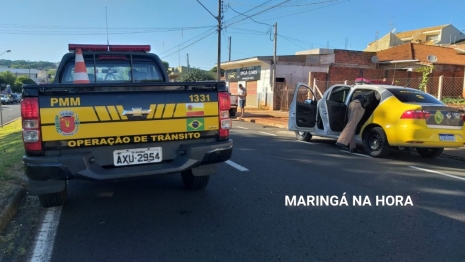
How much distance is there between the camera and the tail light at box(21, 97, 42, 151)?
3.41 meters

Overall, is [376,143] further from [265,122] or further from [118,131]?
[265,122]

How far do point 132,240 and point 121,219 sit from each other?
64cm

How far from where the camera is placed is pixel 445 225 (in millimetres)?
3885

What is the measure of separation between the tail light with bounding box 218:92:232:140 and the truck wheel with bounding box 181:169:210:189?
0.89 meters

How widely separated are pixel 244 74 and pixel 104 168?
26820 mm

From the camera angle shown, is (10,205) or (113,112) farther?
(10,205)

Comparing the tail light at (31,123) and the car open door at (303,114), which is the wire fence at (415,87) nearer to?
the car open door at (303,114)

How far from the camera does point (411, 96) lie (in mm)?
7629

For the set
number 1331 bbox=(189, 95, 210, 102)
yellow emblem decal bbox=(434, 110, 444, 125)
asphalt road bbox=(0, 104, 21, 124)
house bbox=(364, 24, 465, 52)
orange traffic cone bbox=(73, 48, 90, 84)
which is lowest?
asphalt road bbox=(0, 104, 21, 124)

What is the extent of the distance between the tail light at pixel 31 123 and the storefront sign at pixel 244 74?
81.2ft

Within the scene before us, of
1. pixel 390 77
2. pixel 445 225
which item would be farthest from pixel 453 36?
pixel 445 225

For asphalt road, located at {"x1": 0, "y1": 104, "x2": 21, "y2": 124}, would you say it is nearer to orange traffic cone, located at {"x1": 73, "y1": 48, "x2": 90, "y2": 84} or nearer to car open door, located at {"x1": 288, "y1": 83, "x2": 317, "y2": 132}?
car open door, located at {"x1": 288, "y1": 83, "x2": 317, "y2": 132}

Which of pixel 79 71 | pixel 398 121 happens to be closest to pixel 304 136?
pixel 398 121

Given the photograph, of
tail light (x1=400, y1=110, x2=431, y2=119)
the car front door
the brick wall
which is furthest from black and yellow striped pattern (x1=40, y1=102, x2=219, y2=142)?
the brick wall
